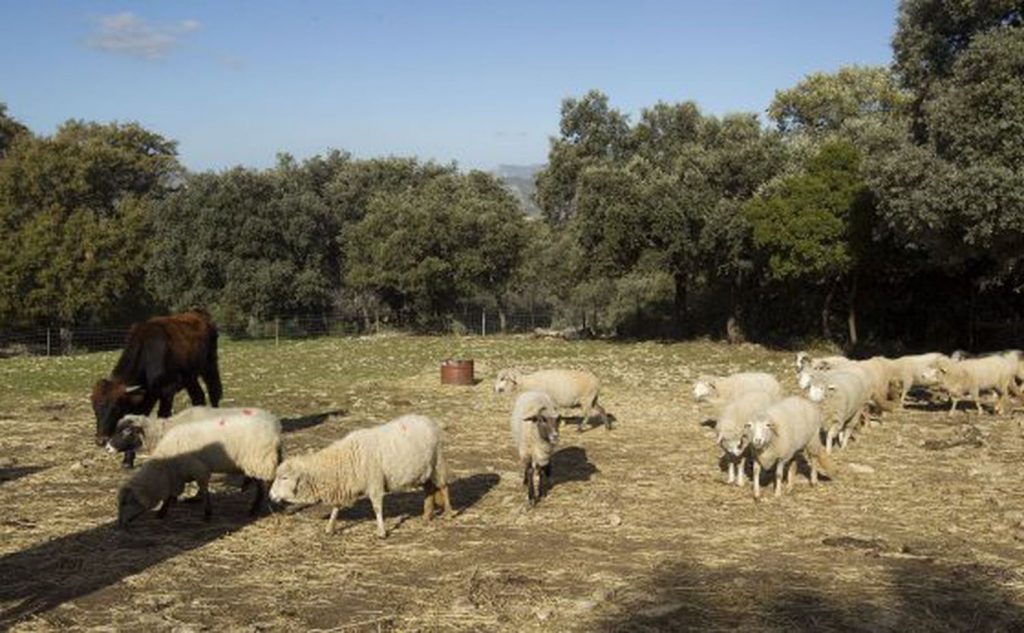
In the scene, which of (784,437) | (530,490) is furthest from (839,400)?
(530,490)

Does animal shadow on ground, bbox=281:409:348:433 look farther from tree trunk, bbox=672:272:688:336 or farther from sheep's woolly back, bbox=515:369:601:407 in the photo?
tree trunk, bbox=672:272:688:336

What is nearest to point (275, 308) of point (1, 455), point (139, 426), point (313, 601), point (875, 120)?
point (875, 120)

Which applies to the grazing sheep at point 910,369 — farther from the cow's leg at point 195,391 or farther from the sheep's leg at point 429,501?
the cow's leg at point 195,391

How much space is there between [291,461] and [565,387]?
774 cm

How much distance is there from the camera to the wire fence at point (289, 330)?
4428 centimetres

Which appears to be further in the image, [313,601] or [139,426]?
[139,426]

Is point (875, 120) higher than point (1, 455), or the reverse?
point (875, 120)

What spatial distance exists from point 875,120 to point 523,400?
29.2 meters

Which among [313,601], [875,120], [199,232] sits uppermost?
[875,120]

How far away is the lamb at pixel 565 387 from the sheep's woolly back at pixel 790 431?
5.12 metres

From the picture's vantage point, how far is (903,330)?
115 feet

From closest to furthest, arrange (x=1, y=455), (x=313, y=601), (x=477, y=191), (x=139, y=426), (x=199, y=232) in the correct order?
(x=313, y=601) → (x=139, y=426) → (x=1, y=455) → (x=199, y=232) → (x=477, y=191)

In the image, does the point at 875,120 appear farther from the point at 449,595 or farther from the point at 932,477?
the point at 449,595

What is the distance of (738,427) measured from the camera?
13.0 metres
